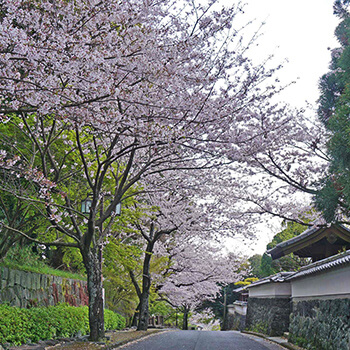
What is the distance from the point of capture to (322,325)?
1005cm

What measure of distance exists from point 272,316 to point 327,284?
8.04m

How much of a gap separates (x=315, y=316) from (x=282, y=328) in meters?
6.27

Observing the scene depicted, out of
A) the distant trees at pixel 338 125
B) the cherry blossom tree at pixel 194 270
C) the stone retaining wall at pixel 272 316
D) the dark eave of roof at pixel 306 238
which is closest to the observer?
the distant trees at pixel 338 125

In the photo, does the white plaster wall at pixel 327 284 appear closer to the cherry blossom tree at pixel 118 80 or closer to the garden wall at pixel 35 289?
the cherry blossom tree at pixel 118 80

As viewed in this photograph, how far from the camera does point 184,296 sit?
24.8 meters

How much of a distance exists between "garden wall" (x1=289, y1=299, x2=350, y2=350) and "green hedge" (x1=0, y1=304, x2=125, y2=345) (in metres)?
6.45

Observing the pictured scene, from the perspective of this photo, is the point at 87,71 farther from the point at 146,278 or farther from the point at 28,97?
the point at 146,278

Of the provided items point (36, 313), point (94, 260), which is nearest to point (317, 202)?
point (94, 260)

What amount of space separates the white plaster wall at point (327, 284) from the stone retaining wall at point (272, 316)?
358 centimetres

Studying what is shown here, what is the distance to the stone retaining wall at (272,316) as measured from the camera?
16977 millimetres

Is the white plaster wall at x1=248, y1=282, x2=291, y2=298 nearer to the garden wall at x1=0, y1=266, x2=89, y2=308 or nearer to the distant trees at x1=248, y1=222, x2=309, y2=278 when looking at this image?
the distant trees at x1=248, y1=222, x2=309, y2=278

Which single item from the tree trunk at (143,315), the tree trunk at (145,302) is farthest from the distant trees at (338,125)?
the tree trunk at (143,315)

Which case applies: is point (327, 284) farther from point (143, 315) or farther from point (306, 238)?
point (143, 315)

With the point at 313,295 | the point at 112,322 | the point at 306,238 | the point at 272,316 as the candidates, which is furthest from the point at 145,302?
the point at 313,295
